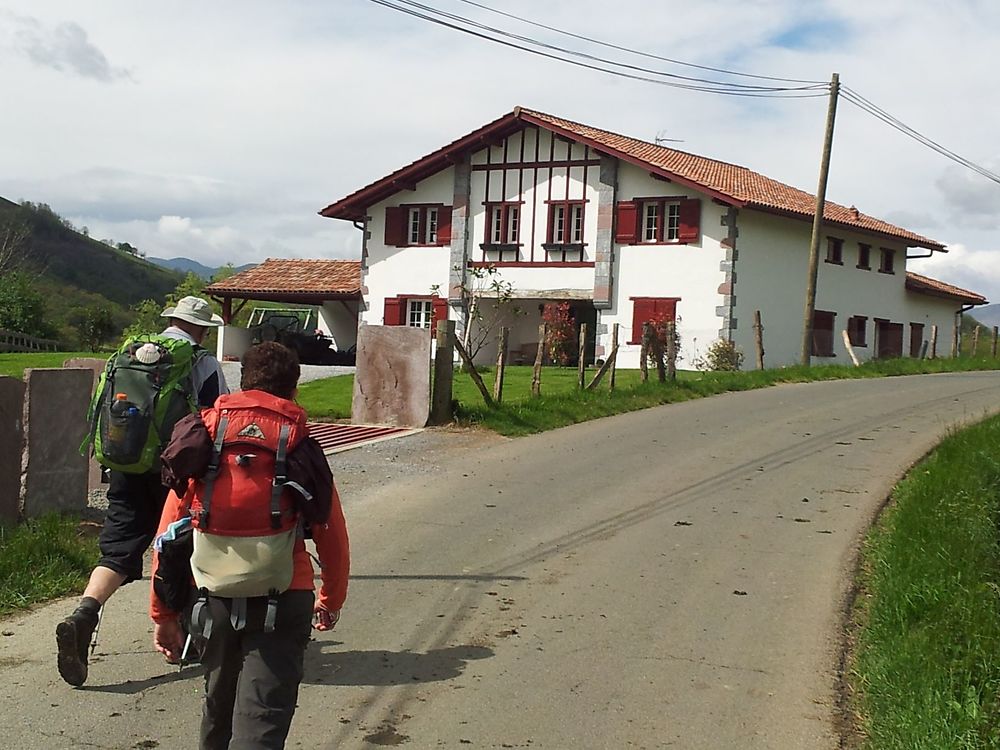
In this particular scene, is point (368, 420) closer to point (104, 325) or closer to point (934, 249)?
point (934, 249)

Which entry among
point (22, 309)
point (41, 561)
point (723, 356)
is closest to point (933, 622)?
point (41, 561)

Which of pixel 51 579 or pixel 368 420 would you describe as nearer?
pixel 51 579

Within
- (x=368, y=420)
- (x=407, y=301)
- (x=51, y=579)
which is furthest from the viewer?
(x=407, y=301)

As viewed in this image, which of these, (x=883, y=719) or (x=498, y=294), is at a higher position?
(x=498, y=294)

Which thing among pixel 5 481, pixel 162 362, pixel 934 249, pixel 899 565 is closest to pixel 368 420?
pixel 5 481

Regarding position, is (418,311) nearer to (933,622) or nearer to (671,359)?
(671,359)

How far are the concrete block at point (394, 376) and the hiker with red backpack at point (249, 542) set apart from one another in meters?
11.4

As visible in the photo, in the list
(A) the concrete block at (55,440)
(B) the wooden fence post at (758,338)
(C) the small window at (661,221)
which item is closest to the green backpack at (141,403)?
(A) the concrete block at (55,440)

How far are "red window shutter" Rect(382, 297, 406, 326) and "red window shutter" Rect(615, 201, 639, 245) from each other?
22.3 ft

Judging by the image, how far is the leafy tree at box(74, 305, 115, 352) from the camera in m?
41.6

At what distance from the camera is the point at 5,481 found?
7.88 metres

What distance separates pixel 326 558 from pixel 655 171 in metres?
25.5

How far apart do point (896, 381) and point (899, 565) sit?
1781 cm

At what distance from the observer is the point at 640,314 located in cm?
2908
